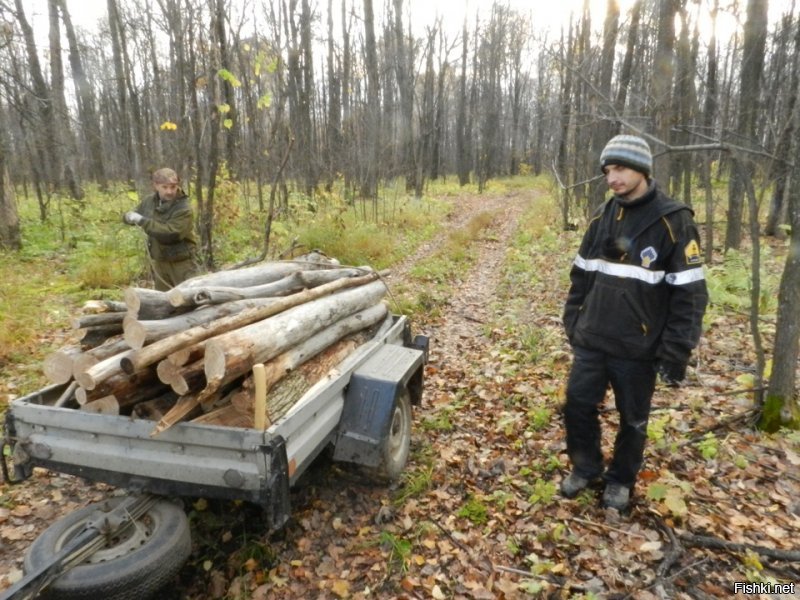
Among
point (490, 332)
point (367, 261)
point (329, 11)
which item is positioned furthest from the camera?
point (329, 11)

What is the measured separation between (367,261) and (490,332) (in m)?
4.54

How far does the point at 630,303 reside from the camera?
127 inches

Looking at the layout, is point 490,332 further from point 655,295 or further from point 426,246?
point 426,246

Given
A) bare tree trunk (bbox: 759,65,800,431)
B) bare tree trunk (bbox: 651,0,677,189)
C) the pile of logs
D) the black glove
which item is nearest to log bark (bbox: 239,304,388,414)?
the pile of logs

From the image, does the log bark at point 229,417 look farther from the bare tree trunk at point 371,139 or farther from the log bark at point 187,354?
the bare tree trunk at point 371,139

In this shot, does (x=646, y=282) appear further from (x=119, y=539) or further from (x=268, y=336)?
(x=119, y=539)

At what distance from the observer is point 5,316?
273 inches

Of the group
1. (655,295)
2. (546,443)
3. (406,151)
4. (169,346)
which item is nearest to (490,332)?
(546,443)

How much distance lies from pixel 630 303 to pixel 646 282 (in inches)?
6.2

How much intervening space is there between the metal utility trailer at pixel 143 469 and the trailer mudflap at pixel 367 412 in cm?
1

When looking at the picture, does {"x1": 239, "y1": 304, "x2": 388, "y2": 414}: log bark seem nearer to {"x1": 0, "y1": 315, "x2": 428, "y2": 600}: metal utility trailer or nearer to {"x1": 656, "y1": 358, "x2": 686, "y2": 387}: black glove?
{"x1": 0, "y1": 315, "x2": 428, "y2": 600}: metal utility trailer

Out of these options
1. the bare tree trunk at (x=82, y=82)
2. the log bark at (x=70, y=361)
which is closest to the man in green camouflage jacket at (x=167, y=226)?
the log bark at (x=70, y=361)

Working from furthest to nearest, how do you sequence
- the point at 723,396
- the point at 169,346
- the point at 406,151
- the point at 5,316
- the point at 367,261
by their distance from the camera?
the point at 406,151
the point at 367,261
the point at 5,316
the point at 723,396
the point at 169,346

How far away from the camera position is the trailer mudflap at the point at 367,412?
11.6 feet
